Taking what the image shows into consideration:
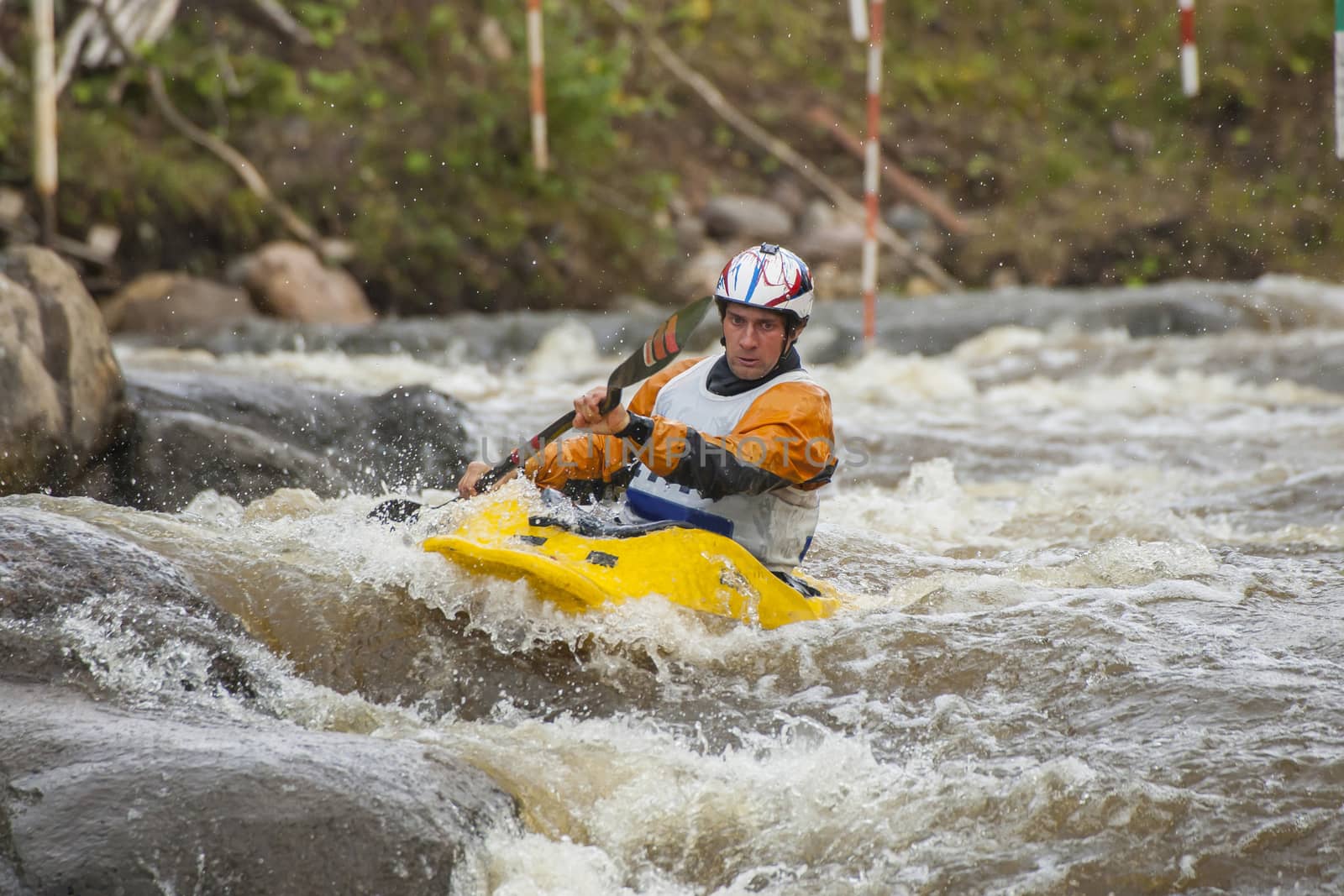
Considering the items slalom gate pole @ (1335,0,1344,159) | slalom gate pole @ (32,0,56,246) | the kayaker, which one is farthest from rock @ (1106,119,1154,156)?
the kayaker

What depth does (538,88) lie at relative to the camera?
1236 cm

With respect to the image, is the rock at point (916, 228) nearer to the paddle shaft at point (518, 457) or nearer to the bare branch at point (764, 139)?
the bare branch at point (764, 139)

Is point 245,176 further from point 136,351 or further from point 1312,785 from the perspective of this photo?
point 1312,785

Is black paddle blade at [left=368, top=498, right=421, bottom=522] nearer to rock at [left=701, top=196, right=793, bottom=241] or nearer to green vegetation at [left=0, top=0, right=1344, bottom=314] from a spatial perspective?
green vegetation at [left=0, top=0, right=1344, bottom=314]

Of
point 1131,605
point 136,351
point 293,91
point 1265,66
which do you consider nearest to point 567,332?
point 136,351

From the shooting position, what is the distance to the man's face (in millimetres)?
3953

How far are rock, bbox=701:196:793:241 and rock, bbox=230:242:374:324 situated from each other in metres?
3.82

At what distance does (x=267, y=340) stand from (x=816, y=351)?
4008 mm

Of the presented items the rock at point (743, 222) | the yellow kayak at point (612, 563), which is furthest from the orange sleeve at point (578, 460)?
the rock at point (743, 222)

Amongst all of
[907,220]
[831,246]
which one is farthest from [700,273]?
[907,220]

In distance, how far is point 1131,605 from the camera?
419cm

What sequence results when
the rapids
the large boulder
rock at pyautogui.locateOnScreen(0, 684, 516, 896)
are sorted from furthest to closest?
the large boulder → the rapids → rock at pyautogui.locateOnScreen(0, 684, 516, 896)

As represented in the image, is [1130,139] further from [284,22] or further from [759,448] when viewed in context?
[759,448]

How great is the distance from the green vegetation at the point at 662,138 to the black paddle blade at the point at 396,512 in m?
8.29
